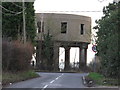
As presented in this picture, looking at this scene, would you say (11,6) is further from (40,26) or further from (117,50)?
(40,26)

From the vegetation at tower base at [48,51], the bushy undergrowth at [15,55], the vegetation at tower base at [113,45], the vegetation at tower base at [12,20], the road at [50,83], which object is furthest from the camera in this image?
the vegetation at tower base at [48,51]

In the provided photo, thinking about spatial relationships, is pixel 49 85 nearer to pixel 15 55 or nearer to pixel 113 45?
pixel 113 45

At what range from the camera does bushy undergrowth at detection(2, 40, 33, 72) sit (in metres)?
27.5

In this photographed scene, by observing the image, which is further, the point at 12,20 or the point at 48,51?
the point at 48,51

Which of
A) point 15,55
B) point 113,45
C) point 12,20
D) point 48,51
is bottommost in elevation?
point 48,51

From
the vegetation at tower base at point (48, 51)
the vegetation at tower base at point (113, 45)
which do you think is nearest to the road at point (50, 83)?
the vegetation at tower base at point (113, 45)

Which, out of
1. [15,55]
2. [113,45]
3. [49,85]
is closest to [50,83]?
[49,85]

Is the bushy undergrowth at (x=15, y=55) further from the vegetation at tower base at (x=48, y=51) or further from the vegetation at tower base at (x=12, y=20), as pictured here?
the vegetation at tower base at (x=48, y=51)

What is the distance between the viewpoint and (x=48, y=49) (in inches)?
2408

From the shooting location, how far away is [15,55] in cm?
2855

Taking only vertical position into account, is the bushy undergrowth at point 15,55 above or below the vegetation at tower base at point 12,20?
below

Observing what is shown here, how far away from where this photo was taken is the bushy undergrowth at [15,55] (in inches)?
1083

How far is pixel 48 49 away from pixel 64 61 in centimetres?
798

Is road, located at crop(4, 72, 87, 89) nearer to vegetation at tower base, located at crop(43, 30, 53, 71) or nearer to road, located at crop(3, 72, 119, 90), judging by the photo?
road, located at crop(3, 72, 119, 90)
